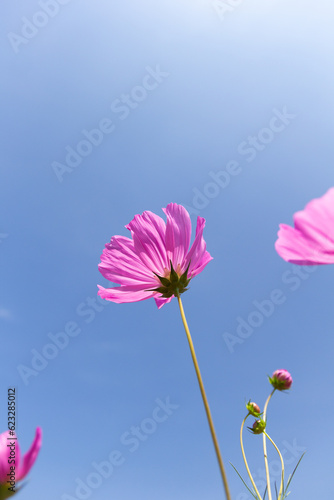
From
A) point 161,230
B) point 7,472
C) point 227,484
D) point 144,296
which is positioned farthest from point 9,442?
point 161,230

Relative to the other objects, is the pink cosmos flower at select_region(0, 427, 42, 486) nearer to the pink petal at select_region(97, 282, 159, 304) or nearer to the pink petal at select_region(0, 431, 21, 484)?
the pink petal at select_region(0, 431, 21, 484)

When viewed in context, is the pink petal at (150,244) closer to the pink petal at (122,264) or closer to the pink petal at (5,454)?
the pink petal at (122,264)

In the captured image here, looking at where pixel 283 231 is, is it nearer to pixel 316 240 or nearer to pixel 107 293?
pixel 316 240

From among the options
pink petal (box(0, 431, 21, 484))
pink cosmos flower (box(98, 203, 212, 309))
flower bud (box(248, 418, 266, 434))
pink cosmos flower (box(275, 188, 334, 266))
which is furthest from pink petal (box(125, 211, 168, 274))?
flower bud (box(248, 418, 266, 434))

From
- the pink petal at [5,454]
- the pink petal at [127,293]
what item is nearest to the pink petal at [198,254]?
the pink petal at [127,293]

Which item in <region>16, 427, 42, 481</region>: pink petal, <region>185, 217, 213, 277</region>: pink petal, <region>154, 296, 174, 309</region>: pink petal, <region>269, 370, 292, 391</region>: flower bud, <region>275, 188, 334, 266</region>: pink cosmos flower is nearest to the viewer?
<region>16, 427, 42, 481</region>: pink petal

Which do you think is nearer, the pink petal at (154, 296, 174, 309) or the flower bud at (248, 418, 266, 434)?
the pink petal at (154, 296, 174, 309)

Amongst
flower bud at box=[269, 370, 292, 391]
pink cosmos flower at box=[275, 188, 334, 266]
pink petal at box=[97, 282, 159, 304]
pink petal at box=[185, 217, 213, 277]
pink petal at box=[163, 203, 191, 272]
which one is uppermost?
pink petal at box=[163, 203, 191, 272]

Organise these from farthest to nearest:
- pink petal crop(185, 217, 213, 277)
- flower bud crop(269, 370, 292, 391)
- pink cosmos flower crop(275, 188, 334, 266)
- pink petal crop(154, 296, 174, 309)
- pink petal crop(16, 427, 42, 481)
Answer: flower bud crop(269, 370, 292, 391), pink petal crop(154, 296, 174, 309), pink petal crop(185, 217, 213, 277), pink cosmos flower crop(275, 188, 334, 266), pink petal crop(16, 427, 42, 481)
